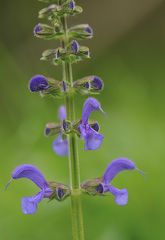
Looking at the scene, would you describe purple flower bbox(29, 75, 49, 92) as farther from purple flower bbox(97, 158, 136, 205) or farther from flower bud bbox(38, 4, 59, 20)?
purple flower bbox(97, 158, 136, 205)

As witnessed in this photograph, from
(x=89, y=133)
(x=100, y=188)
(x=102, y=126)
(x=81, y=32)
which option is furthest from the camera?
(x=102, y=126)

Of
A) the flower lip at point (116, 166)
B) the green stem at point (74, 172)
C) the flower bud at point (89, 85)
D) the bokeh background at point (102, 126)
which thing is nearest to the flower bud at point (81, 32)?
the green stem at point (74, 172)

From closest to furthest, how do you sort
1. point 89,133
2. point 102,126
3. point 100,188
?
point 89,133 → point 100,188 → point 102,126

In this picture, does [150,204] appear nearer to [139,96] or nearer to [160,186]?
[160,186]

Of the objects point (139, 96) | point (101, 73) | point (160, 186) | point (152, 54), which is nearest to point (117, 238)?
point (160, 186)

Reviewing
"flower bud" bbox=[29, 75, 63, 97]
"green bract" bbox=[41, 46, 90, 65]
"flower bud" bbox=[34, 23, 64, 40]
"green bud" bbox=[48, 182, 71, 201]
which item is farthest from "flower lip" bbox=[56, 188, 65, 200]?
"flower bud" bbox=[34, 23, 64, 40]

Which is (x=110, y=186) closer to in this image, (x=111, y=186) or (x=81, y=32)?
(x=111, y=186)

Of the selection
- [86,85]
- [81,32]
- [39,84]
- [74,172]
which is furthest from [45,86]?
[74,172]
